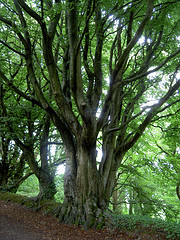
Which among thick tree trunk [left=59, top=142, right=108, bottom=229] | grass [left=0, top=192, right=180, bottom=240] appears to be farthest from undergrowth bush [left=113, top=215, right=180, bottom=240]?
thick tree trunk [left=59, top=142, right=108, bottom=229]

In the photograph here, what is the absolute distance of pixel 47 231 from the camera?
4.82 metres

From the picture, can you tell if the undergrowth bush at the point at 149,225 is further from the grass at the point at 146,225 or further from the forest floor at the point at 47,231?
the forest floor at the point at 47,231

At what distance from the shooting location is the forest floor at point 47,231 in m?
4.25

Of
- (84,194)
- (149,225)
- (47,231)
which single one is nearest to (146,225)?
(149,225)

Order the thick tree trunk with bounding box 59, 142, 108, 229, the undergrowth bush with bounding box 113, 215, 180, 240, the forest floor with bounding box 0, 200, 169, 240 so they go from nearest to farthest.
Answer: the undergrowth bush with bounding box 113, 215, 180, 240 → the forest floor with bounding box 0, 200, 169, 240 → the thick tree trunk with bounding box 59, 142, 108, 229

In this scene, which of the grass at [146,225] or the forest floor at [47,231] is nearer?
the grass at [146,225]

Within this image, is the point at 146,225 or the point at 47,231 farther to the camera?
the point at 47,231

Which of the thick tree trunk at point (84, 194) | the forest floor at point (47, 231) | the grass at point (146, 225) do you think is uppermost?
the thick tree trunk at point (84, 194)

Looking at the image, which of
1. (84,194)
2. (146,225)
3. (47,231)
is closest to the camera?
(146,225)

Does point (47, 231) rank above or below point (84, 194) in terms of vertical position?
below

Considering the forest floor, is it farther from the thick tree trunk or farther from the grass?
the thick tree trunk

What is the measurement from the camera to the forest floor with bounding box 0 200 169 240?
4253mm

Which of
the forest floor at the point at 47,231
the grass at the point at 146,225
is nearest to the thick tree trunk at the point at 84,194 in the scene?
the forest floor at the point at 47,231

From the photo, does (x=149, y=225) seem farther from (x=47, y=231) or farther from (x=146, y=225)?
(x=47, y=231)
